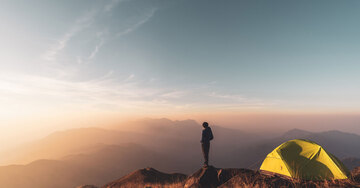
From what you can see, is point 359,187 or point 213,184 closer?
point 359,187

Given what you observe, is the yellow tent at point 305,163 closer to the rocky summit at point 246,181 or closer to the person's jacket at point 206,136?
the rocky summit at point 246,181

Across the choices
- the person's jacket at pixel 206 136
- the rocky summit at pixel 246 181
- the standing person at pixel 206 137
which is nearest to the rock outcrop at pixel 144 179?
the rocky summit at pixel 246 181

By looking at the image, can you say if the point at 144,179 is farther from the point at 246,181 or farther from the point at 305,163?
the point at 305,163

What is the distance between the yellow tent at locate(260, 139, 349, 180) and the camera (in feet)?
28.2

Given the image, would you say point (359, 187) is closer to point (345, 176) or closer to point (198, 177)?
point (345, 176)

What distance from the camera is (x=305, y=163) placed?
9258 mm

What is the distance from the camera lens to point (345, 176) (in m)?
8.08

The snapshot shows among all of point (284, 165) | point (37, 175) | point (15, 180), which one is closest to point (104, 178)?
point (37, 175)

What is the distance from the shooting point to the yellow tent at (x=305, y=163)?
861cm

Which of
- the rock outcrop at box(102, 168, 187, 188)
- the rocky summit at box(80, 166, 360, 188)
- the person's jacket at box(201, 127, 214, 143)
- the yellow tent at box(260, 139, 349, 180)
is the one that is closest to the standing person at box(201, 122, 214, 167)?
the person's jacket at box(201, 127, 214, 143)

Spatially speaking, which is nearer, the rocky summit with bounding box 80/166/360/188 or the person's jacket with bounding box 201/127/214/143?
the rocky summit with bounding box 80/166/360/188

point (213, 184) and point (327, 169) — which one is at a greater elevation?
point (327, 169)

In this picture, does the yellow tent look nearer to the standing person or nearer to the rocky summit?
the rocky summit

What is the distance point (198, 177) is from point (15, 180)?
255134 millimetres
